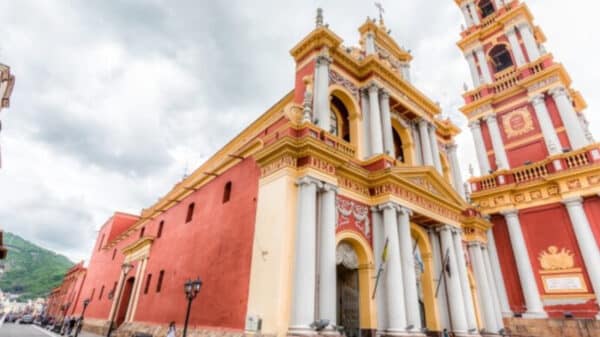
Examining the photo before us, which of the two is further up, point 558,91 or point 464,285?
point 558,91

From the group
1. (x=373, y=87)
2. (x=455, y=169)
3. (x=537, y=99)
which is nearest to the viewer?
(x=373, y=87)

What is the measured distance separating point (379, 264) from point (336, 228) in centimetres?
214

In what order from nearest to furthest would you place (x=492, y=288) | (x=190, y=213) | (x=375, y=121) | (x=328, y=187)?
(x=328, y=187)
(x=375, y=121)
(x=492, y=288)
(x=190, y=213)

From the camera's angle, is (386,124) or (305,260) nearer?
(305,260)

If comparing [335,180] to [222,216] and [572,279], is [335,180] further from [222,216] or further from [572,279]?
[572,279]

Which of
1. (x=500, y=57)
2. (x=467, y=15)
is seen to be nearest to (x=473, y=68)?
(x=500, y=57)

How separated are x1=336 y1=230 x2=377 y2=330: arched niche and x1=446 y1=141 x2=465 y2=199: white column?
10.2 meters

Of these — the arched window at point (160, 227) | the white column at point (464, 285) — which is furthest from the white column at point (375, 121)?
the arched window at point (160, 227)

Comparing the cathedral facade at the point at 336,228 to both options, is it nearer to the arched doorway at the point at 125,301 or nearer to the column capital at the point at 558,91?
the arched doorway at the point at 125,301

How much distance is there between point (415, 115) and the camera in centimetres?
1739

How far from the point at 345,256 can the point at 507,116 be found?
15.7 meters

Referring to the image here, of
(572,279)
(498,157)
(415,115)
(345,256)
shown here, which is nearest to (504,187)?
(498,157)

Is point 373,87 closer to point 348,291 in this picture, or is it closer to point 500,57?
point 348,291

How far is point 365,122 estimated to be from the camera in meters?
14.5
